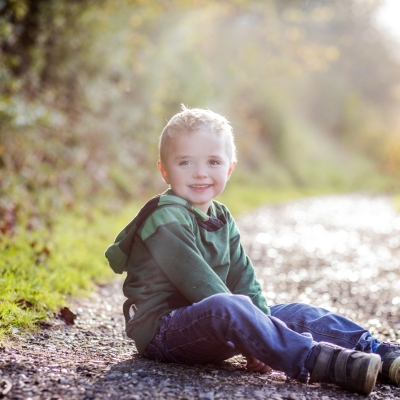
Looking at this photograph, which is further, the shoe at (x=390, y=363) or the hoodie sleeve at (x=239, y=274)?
the hoodie sleeve at (x=239, y=274)

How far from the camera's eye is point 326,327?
2.92 meters

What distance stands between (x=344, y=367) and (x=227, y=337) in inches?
20.1

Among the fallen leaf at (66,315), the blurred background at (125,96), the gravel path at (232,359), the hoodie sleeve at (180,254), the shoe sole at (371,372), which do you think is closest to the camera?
the gravel path at (232,359)

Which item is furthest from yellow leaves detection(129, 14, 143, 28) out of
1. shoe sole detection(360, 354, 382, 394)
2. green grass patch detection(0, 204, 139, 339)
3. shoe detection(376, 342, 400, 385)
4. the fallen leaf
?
shoe sole detection(360, 354, 382, 394)

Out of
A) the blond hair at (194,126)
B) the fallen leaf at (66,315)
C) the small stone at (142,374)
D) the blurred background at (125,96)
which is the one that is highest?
the blurred background at (125,96)

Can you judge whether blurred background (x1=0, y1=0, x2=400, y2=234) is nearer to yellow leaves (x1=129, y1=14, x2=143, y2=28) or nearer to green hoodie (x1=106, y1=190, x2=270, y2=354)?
yellow leaves (x1=129, y1=14, x2=143, y2=28)

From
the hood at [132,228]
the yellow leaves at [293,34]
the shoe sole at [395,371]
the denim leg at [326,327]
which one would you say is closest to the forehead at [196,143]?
the hood at [132,228]

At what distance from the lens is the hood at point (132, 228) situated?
274 cm

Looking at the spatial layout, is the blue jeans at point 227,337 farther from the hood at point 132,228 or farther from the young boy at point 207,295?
the hood at point 132,228

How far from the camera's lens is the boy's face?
2.79 m

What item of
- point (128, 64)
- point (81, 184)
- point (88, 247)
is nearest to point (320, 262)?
point (88, 247)

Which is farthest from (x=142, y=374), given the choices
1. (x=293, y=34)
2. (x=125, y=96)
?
(x=293, y=34)

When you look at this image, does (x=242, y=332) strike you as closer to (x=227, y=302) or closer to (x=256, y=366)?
(x=227, y=302)

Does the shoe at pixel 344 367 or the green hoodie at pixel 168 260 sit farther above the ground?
the green hoodie at pixel 168 260
